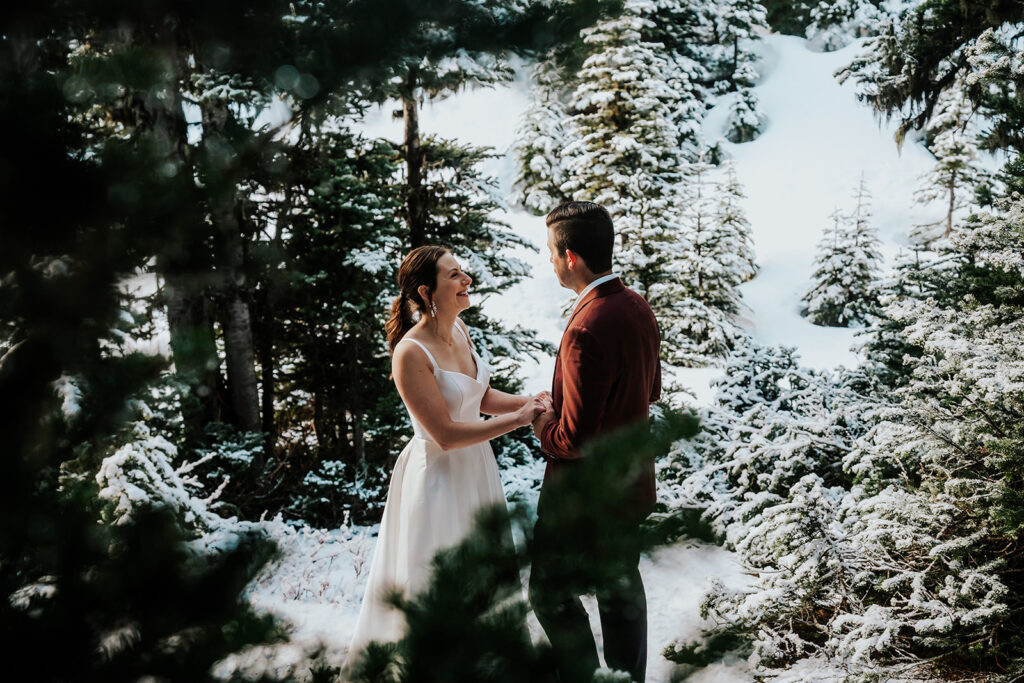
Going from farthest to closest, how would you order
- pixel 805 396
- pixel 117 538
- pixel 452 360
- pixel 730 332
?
pixel 730 332 → pixel 805 396 → pixel 452 360 → pixel 117 538

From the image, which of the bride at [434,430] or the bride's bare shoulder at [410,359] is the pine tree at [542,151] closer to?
the bride at [434,430]

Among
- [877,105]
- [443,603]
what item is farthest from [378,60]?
[877,105]

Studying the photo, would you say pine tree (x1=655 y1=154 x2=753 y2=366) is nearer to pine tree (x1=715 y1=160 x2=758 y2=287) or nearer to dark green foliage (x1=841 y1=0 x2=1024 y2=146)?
pine tree (x1=715 y1=160 x2=758 y2=287)

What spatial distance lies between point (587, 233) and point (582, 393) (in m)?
0.65

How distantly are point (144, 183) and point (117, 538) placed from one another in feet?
1.29

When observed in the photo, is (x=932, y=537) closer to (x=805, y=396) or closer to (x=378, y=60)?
(x=805, y=396)

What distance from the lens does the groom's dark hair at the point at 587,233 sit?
259 cm

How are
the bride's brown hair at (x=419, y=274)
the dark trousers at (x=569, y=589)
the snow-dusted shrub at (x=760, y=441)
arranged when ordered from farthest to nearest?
the snow-dusted shrub at (x=760, y=441)
the bride's brown hair at (x=419, y=274)
the dark trousers at (x=569, y=589)

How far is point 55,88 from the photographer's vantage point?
66cm

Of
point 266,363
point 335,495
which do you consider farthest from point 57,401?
point 266,363

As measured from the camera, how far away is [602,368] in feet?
7.91

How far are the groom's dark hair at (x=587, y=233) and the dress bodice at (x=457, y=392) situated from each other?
716 millimetres

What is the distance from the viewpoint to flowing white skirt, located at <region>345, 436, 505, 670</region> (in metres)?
2.76

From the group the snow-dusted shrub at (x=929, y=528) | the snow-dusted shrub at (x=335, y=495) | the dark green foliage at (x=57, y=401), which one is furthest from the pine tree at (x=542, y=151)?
the dark green foliage at (x=57, y=401)
